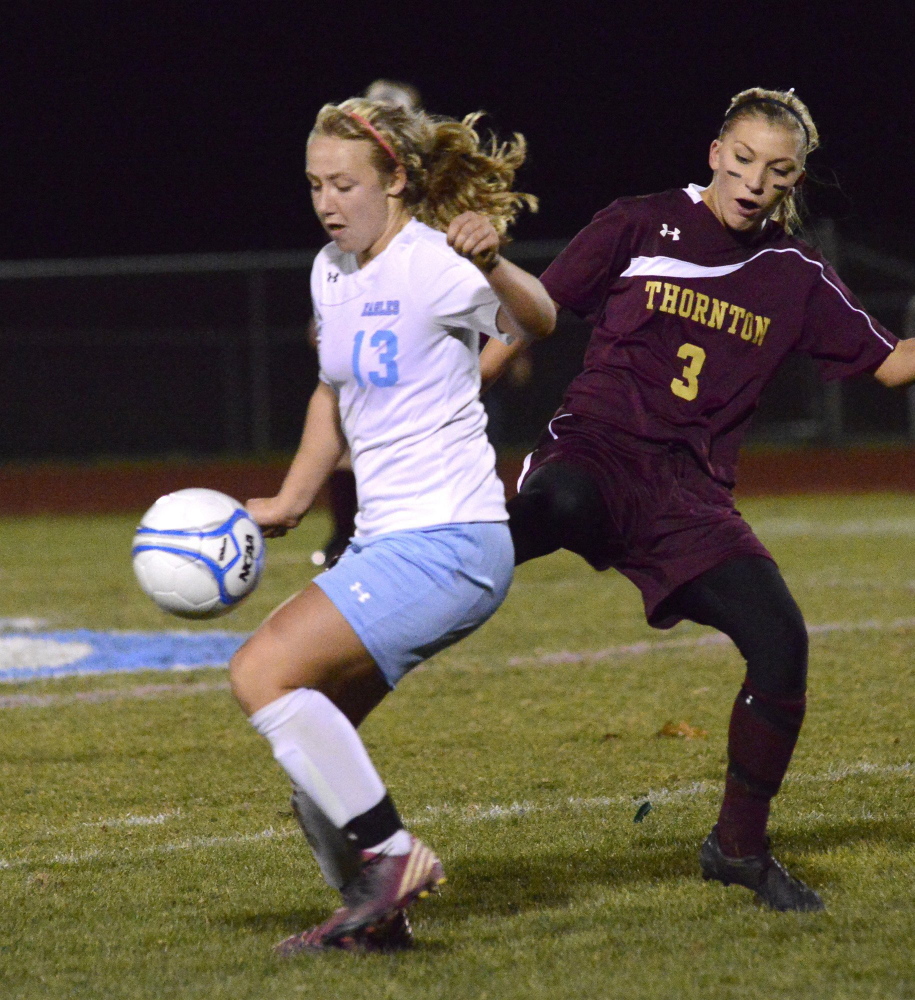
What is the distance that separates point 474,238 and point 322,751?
1033 mm

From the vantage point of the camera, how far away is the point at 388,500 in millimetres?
3082

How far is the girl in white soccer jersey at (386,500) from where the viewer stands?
9.82ft

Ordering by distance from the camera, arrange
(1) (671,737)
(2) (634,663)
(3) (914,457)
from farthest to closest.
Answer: (3) (914,457)
(2) (634,663)
(1) (671,737)

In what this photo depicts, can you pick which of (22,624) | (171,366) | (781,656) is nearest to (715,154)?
(781,656)

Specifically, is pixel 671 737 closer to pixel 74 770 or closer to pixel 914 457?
pixel 74 770

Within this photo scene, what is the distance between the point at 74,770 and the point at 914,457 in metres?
14.1

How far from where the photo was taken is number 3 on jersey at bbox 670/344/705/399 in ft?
12.2

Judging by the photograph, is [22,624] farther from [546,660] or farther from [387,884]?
[387,884]

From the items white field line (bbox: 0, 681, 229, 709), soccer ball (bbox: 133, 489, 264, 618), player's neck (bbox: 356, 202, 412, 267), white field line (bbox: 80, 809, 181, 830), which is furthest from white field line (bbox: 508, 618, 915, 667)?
player's neck (bbox: 356, 202, 412, 267)

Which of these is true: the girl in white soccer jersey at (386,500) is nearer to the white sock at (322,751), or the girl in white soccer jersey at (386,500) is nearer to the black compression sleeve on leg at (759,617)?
the white sock at (322,751)

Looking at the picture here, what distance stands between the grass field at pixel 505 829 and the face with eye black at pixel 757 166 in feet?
5.27

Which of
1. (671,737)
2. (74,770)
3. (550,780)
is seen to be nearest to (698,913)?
(550,780)

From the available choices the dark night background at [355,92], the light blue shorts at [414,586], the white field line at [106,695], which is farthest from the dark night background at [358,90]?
the light blue shorts at [414,586]

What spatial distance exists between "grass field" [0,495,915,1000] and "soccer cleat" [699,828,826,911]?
0.17 feet
